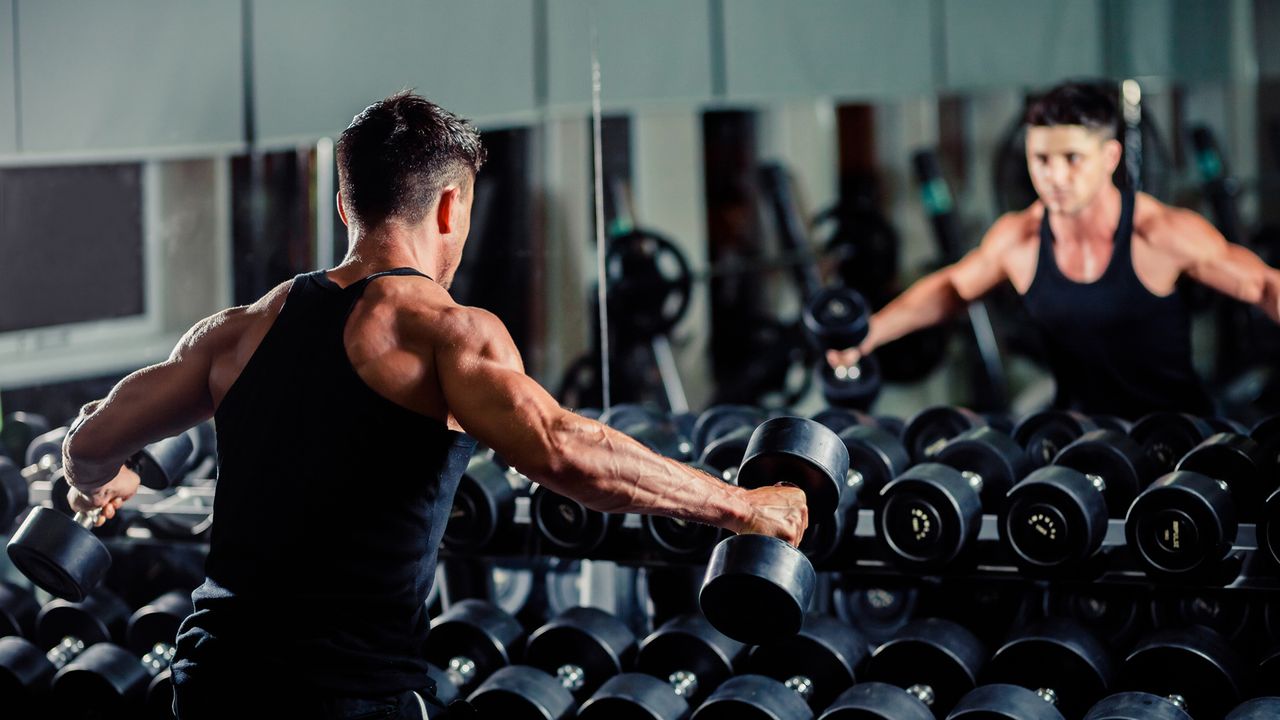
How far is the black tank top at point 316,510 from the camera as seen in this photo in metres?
1.57

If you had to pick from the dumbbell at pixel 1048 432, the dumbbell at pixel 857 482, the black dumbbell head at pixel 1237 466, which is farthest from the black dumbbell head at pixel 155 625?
the black dumbbell head at pixel 1237 466

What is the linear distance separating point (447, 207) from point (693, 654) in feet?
3.37

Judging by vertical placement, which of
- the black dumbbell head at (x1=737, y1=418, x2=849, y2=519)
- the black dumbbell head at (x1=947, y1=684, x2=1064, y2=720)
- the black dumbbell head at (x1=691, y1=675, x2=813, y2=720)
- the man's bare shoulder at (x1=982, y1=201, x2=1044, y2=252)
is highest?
the man's bare shoulder at (x1=982, y1=201, x2=1044, y2=252)

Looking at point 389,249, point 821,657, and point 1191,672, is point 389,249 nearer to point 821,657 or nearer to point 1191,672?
point 821,657

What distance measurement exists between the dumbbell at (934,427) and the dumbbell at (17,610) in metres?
1.93

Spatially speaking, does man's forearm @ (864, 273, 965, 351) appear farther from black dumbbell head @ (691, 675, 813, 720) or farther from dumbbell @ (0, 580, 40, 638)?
dumbbell @ (0, 580, 40, 638)

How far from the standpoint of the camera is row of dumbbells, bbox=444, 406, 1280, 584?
198cm

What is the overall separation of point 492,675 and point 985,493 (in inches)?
36.8

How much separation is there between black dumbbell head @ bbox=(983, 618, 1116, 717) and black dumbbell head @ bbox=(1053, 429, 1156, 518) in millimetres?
249

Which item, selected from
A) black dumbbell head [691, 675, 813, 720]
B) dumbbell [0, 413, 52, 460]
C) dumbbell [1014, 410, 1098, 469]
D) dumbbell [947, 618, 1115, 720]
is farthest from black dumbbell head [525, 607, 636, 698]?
dumbbell [0, 413, 52, 460]

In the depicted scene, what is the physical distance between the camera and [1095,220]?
3135 millimetres

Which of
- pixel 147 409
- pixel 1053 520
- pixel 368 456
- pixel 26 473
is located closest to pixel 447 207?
pixel 368 456

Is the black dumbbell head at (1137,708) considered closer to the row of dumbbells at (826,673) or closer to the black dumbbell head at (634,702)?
the row of dumbbells at (826,673)

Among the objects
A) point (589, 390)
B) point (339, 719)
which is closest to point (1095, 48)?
point (589, 390)
